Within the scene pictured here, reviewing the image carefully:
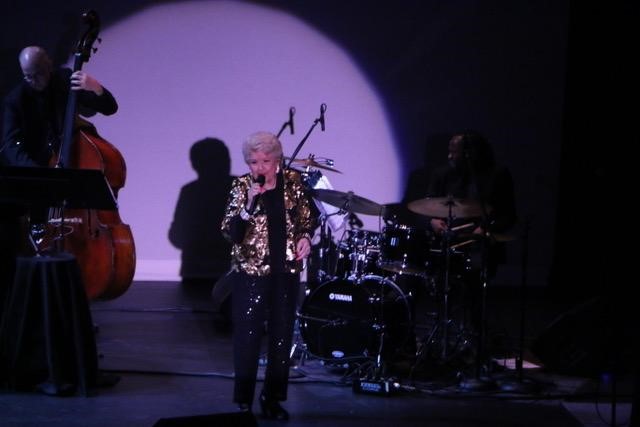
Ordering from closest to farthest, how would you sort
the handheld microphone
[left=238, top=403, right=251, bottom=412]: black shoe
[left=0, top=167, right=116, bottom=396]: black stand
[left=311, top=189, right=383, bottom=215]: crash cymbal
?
the handheld microphone, [left=238, top=403, right=251, bottom=412]: black shoe, [left=0, top=167, right=116, bottom=396]: black stand, [left=311, top=189, right=383, bottom=215]: crash cymbal

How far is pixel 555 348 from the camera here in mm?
5508

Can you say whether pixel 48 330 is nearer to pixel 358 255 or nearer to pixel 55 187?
pixel 55 187

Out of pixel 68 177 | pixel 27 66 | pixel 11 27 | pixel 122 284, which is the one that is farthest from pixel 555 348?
→ pixel 11 27

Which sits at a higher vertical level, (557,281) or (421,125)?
(421,125)

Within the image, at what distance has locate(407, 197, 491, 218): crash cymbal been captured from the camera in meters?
5.19

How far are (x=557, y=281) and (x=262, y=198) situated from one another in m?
5.15

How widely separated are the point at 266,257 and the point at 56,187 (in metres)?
1.20

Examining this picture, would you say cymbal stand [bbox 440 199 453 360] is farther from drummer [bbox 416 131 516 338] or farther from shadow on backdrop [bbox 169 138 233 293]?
shadow on backdrop [bbox 169 138 233 293]

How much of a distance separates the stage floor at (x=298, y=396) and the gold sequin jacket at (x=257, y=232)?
2.40 feet

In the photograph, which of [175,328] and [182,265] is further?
[182,265]

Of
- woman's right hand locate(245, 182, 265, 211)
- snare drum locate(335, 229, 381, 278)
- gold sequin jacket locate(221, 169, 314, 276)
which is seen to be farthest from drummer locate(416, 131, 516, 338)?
woman's right hand locate(245, 182, 265, 211)

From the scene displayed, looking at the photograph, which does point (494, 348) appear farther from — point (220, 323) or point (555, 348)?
point (220, 323)

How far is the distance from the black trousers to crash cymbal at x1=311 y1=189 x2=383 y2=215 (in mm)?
1269

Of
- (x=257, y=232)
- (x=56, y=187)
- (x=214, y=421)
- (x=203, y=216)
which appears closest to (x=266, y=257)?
(x=257, y=232)
